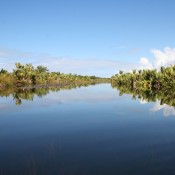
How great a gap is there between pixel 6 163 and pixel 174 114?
52.1ft

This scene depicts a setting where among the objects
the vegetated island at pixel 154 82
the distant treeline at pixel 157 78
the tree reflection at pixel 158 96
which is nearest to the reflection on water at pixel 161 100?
the tree reflection at pixel 158 96

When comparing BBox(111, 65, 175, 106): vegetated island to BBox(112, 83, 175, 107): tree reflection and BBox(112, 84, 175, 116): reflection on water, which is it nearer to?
BBox(112, 83, 175, 107): tree reflection

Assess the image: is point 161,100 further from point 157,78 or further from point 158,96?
point 157,78

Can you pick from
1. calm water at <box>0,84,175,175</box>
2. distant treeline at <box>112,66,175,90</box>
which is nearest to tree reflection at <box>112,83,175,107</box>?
distant treeline at <box>112,66,175,90</box>

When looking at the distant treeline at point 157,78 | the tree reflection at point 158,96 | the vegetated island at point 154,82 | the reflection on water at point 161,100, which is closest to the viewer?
the reflection on water at point 161,100

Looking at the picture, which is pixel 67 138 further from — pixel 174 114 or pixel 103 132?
pixel 174 114

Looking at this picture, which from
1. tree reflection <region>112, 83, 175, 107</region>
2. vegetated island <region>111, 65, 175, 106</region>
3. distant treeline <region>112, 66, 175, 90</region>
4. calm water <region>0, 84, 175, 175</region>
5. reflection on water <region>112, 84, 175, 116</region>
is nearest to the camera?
calm water <region>0, 84, 175, 175</region>

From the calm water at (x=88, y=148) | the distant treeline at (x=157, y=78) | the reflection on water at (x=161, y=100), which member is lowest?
the calm water at (x=88, y=148)

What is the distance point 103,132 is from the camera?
15719mm

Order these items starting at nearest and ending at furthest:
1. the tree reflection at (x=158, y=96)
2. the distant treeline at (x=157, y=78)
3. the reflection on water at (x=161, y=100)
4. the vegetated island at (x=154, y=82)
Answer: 1. the reflection on water at (x=161, y=100)
2. the tree reflection at (x=158, y=96)
3. the vegetated island at (x=154, y=82)
4. the distant treeline at (x=157, y=78)

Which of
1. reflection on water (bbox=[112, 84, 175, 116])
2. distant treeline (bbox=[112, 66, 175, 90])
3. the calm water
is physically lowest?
the calm water

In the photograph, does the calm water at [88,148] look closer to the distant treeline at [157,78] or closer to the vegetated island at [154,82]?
the vegetated island at [154,82]

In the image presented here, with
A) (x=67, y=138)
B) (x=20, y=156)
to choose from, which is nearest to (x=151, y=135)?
(x=67, y=138)

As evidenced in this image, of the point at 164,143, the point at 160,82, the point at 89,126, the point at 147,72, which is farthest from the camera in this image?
the point at 147,72
